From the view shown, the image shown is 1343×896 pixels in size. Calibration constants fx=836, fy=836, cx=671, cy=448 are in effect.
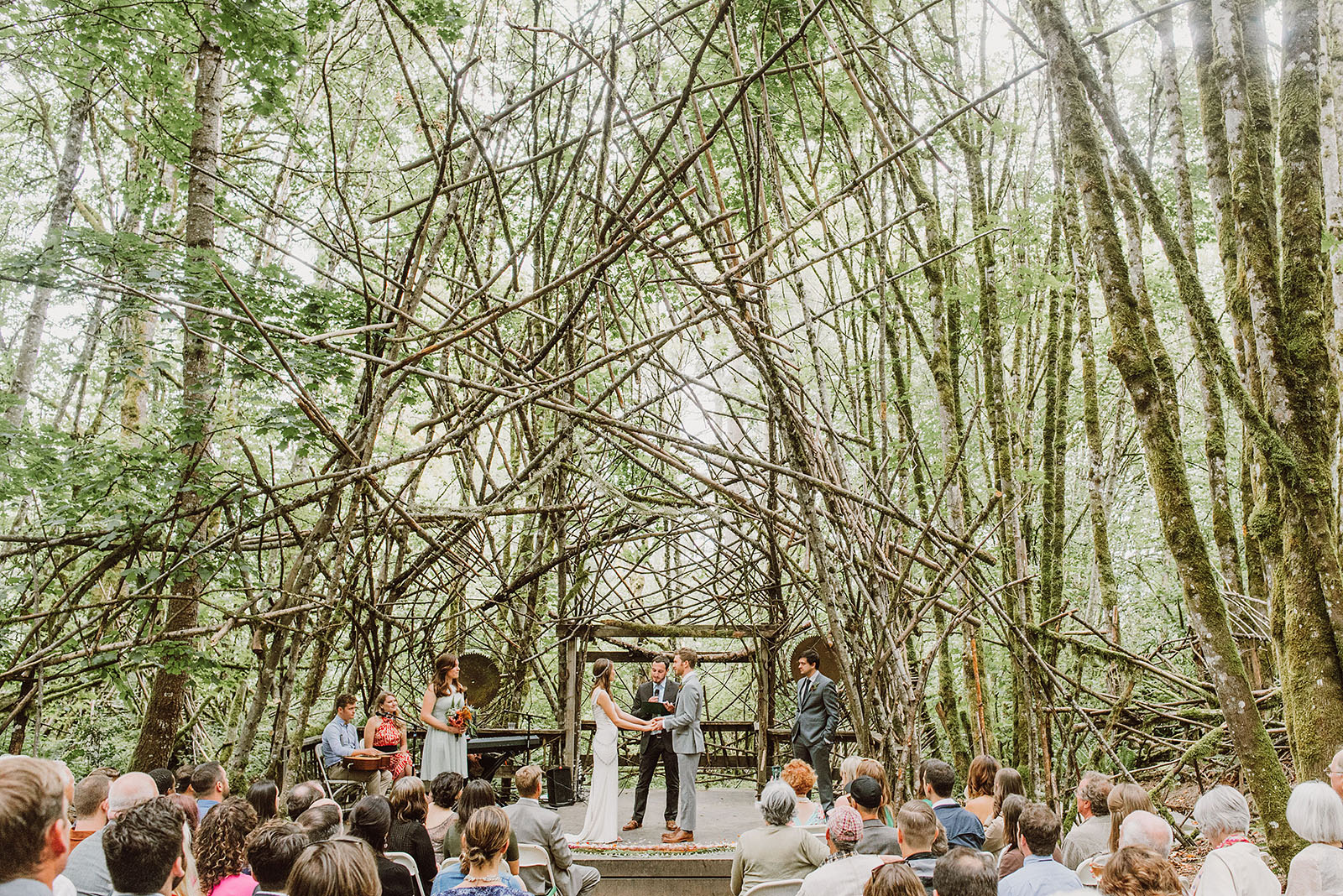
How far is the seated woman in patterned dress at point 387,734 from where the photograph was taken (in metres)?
6.23

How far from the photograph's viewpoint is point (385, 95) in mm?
12000

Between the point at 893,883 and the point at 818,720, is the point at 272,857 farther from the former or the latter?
the point at 818,720

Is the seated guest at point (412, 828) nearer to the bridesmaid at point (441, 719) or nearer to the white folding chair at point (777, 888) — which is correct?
the white folding chair at point (777, 888)

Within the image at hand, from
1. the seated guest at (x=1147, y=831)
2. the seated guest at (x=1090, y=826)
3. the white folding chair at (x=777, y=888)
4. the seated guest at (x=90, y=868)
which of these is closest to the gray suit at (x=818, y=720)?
the seated guest at (x=1090, y=826)

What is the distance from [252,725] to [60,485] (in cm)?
203

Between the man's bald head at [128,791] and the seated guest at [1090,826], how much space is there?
13.0 ft

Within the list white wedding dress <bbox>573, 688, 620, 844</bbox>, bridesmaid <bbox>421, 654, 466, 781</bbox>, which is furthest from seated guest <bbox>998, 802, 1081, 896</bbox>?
bridesmaid <bbox>421, 654, 466, 781</bbox>

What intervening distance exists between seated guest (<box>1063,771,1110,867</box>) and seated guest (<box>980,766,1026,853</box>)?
1.04 feet

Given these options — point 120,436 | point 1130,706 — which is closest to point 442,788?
point 1130,706

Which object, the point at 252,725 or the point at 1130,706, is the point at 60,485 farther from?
the point at 1130,706

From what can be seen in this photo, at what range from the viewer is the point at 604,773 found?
700 cm

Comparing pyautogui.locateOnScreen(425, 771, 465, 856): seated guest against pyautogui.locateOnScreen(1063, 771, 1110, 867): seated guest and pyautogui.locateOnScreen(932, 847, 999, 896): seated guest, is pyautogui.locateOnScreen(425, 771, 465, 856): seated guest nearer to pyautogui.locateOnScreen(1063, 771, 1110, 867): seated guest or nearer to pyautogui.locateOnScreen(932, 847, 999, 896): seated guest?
pyautogui.locateOnScreen(932, 847, 999, 896): seated guest

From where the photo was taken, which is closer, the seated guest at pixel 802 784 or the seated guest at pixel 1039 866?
the seated guest at pixel 1039 866

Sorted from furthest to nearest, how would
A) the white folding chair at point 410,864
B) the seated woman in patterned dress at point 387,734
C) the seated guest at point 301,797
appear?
the seated woman in patterned dress at point 387,734 → the seated guest at point 301,797 → the white folding chair at point 410,864
